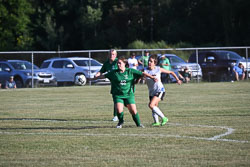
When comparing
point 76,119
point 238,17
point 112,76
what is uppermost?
point 238,17

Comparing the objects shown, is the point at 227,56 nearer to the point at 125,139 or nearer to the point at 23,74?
the point at 23,74

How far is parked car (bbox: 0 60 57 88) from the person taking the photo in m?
30.0

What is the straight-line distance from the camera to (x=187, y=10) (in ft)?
223

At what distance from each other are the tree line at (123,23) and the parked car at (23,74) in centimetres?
2905

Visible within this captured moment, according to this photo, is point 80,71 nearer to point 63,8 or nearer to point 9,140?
point 9,140

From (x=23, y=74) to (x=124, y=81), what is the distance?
20.4 meters

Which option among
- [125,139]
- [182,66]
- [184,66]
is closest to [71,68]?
[182,66]

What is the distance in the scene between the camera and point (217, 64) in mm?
32812

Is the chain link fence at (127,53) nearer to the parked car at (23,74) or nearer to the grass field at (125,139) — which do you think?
the parked car at (23,74)

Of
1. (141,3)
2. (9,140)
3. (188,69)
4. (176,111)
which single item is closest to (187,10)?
(141,3)

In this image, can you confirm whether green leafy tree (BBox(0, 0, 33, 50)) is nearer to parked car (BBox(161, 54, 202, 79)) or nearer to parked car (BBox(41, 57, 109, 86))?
parked car (BBox(41, 57, 109, 86))

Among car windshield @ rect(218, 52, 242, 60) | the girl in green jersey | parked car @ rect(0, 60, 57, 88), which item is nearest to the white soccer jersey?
the girl in green jersey

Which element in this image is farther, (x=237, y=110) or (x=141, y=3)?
(x=141, y=3)

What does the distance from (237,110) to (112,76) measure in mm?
4699
